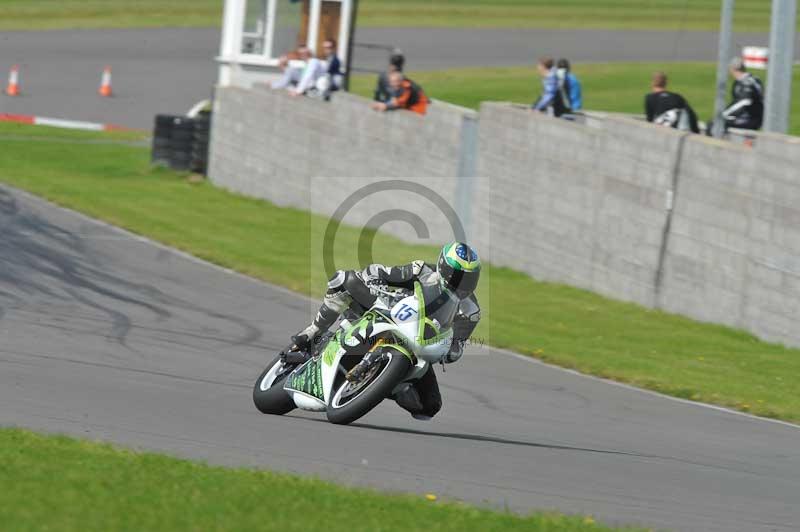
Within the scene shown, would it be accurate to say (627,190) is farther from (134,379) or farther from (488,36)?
(488,36)

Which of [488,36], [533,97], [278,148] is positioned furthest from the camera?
[488,36]

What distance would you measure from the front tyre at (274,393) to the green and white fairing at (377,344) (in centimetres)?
14

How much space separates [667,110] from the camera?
723 inches

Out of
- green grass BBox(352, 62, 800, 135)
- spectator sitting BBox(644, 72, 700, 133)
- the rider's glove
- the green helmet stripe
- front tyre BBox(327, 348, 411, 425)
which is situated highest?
green grass BBox(352, 62, 800, 135)

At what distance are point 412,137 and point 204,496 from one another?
15.5 m

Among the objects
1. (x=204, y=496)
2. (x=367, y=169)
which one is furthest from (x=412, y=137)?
(x=204, y=496)

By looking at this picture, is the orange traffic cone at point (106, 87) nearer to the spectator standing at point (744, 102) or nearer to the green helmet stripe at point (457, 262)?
the spectator standing at point (744, 102)

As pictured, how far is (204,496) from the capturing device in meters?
6.99

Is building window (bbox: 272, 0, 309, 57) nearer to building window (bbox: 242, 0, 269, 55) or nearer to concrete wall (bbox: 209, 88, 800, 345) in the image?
building window (bbox: 242, 0, 269, 55)

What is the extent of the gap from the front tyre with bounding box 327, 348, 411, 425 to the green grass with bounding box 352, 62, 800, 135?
21994mm

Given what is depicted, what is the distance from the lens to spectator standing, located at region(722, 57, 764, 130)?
18.1 m

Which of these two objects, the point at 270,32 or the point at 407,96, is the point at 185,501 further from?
the point at 270,32

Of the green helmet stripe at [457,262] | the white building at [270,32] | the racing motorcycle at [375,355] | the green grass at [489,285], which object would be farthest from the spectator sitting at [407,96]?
the green helmet stripe at [457,262]

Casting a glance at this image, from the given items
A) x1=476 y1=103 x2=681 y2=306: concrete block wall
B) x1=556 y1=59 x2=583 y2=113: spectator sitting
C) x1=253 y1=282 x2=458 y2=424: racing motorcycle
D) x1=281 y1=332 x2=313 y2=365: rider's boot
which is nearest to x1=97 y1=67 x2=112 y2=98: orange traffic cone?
x1=476 y1=103 x2=681 y2=306: concrete block wall
